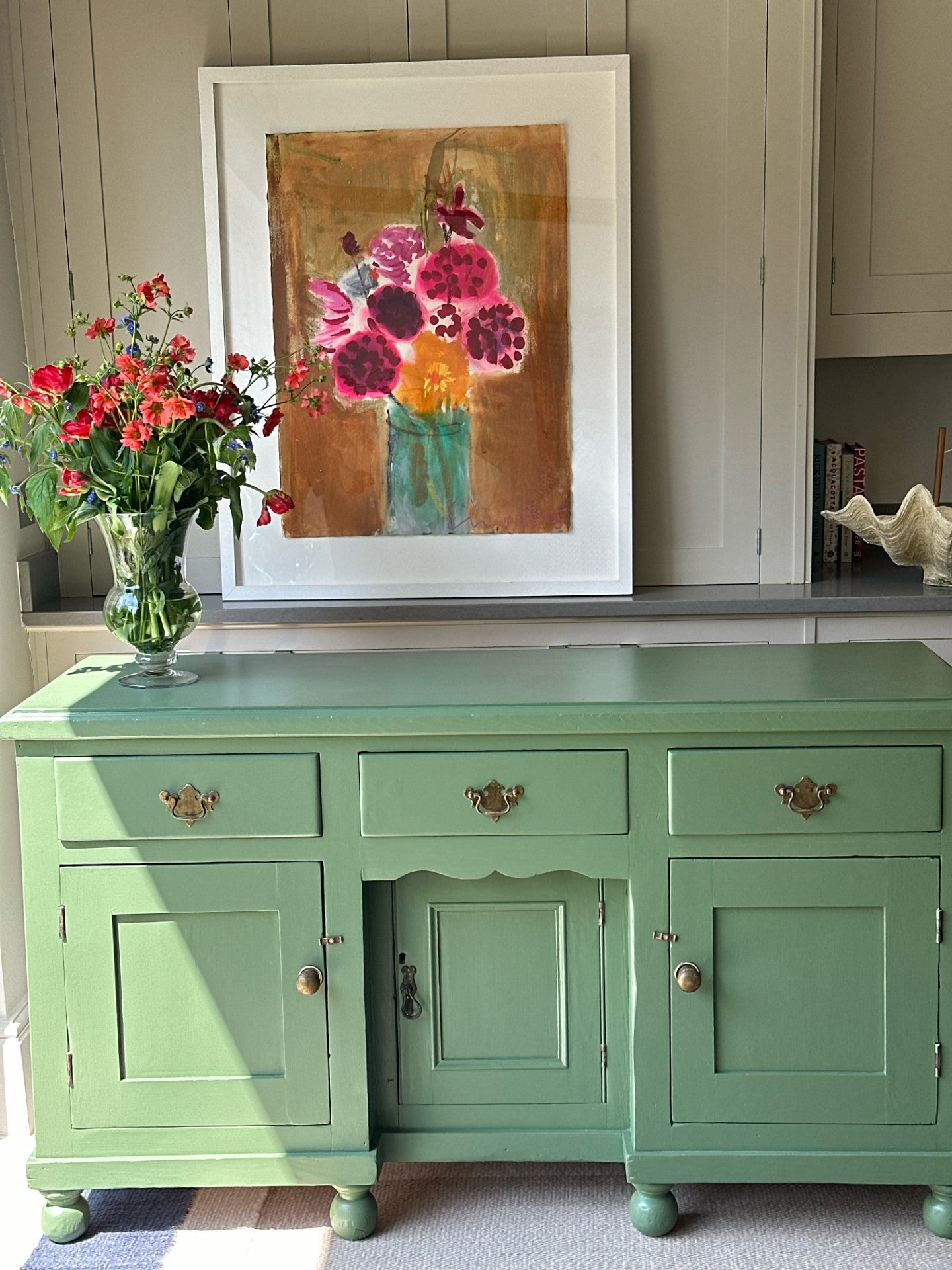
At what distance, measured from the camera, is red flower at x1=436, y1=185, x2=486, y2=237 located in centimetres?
282

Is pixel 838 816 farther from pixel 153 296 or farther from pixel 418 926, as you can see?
pixel 153 296

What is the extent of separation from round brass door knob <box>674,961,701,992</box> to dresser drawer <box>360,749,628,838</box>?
0.24 m

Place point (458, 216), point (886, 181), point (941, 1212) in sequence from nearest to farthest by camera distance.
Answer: point (941, 1212) → point (458, 216) → point (886, 181)

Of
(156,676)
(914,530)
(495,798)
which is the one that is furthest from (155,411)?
(914,530)

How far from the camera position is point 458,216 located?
2.82 m

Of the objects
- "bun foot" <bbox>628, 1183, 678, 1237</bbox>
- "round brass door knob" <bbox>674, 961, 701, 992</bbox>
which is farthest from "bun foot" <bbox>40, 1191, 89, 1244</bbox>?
"round brass door knob" <bbox>674, 961, 701, 992</bbox>

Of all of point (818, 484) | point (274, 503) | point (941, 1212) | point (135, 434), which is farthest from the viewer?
point (818, 484)

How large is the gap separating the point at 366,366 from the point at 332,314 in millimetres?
134

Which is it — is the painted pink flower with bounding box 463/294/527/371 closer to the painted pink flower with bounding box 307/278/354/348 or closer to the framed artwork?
the framed artwork

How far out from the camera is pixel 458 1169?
236 cm

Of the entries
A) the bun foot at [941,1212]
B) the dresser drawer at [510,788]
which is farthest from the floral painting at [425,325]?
the bun foot at [941,1212]

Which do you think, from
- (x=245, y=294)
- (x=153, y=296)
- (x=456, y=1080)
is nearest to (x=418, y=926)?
(x=456, y=1080)

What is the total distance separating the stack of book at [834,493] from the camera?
10.2ft

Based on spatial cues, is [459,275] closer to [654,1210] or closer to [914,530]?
[914,530]
